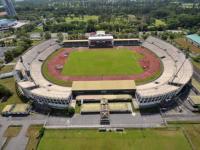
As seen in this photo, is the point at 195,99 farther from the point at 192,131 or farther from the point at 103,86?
the point at 103,86

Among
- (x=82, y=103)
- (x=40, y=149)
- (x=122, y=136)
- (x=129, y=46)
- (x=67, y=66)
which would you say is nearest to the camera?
(x=40, y=149)

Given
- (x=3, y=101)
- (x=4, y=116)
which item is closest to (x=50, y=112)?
(x=4, y=116)

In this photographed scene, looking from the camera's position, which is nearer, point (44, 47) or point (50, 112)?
point (50, 112)

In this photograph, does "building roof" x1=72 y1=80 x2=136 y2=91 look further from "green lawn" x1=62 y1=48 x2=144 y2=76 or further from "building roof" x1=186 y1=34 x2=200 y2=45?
"building roof" x1=186 y1=34 x2=200 y2=45

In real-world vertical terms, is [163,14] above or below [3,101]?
above

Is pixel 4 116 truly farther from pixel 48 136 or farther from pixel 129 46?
pixel 129 46

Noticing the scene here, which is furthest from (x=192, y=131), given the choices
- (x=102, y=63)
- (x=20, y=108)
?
(x=102, y=63)

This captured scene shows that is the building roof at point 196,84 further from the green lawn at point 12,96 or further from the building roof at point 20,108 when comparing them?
the green lawn at point 12,96

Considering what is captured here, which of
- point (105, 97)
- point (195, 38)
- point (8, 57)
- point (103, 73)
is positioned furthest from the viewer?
point (195, 38)
